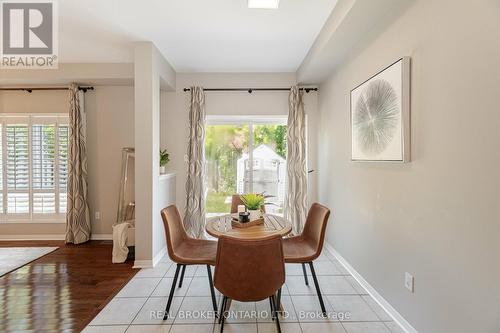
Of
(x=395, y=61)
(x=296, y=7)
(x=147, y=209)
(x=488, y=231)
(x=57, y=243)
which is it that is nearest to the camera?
(x=488, y=231)

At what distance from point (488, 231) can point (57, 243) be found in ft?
16.6

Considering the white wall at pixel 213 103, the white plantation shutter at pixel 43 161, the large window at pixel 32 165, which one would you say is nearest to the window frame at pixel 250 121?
the white wall at pixel 213 103

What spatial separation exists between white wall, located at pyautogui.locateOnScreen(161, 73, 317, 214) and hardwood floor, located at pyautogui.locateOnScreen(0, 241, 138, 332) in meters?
1.39

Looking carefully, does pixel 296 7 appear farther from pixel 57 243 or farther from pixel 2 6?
pixel 57 243

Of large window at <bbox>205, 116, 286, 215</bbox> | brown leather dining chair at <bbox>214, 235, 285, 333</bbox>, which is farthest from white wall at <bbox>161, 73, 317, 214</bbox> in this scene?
brown leather dining chair at <bbox>214, 235, 285, 333</bbox>

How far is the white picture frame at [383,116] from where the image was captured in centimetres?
187

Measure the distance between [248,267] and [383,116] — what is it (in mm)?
1640

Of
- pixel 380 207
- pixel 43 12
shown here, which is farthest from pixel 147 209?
pixel 380 207

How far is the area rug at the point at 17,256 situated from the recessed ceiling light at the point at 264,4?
12.9 ft

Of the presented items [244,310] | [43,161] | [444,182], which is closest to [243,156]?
[244,310]

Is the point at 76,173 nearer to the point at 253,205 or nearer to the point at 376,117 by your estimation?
the point at 253,205

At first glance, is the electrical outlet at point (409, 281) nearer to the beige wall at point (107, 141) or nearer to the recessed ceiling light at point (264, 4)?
the recessed ceiling light at point (264, 4)

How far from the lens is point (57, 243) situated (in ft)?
13.0

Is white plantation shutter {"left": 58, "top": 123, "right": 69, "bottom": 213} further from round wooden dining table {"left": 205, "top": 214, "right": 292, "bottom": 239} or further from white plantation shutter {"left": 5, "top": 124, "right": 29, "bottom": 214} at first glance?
round wooden dining table {"left": 205, "top": 214, "right": 292, "bottom": 239}
